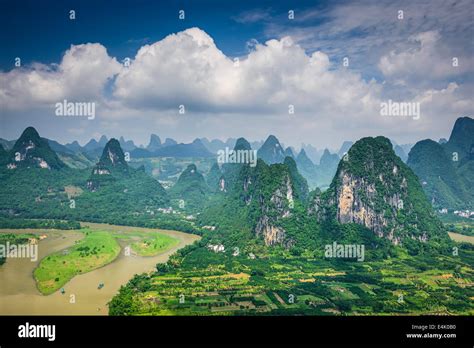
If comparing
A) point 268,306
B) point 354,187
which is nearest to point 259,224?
point 354,187

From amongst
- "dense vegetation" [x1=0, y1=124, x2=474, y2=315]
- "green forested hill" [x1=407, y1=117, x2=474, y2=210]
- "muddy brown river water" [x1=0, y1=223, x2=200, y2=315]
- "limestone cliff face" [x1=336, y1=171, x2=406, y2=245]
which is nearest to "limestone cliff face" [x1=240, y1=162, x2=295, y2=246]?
"dense vegetation" [x1=0, y1=124, x2=474, y2=315]

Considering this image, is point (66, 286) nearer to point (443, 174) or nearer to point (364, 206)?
point (364, 206)

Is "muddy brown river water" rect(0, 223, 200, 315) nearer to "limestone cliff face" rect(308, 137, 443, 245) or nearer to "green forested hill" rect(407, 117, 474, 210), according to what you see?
"limestone cliff face" rect(308, 137, 443, 245)

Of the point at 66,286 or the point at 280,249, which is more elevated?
the point at 280,249

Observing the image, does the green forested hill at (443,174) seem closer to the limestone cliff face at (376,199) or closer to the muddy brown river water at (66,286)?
the limestone cliff face at (376,199)

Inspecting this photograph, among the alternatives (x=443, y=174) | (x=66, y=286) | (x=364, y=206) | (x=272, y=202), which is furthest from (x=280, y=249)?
(x=443, y=174)
